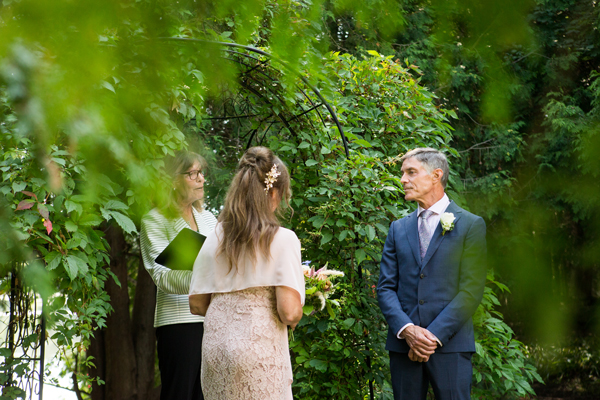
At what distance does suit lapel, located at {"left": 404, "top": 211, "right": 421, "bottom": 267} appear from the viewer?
254 cm

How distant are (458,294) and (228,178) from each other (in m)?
3.13

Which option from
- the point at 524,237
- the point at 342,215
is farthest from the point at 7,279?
the point at 524,237

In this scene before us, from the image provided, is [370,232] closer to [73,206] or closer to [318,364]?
[318,364]

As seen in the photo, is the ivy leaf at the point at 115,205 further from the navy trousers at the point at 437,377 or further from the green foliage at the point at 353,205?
the navy trousers at the point at 437,377

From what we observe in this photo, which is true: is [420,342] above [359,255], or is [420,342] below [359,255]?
below

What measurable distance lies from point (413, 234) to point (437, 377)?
27.0 inches

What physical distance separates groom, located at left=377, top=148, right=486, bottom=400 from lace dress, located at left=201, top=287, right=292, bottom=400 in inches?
31.0

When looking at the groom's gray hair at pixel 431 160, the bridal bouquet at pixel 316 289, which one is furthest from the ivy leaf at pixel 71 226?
the groom's gray hair at pixel 431 160

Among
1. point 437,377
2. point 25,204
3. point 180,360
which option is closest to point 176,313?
point 180,360

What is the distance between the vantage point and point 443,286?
8.03ft

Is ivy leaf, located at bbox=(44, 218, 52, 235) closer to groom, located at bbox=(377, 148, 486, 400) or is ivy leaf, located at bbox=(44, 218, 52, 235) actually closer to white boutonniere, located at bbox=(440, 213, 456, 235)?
groom, located at bbox=(377, 148, 486, 400)

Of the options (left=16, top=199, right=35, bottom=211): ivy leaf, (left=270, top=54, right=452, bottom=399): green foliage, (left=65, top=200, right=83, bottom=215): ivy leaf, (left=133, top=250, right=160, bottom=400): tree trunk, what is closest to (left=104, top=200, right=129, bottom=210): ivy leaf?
(left=65, top=200, right=83, bottom=215): ivy leaf

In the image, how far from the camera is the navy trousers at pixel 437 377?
2.35 meters

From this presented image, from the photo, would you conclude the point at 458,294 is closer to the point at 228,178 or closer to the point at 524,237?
the point at 524,237
